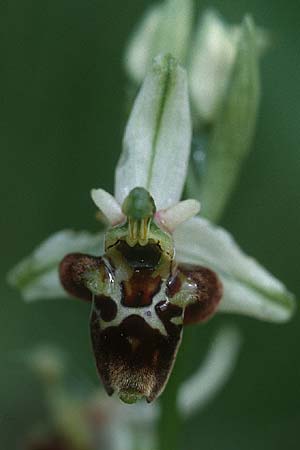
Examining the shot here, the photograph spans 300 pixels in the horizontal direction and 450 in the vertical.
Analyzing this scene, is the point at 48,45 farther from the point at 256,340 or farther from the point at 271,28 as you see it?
the point at 256,340

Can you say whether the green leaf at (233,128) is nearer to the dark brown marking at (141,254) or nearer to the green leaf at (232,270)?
the green leaf at (232,270)

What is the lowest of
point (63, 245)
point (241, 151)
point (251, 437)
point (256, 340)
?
point (251, 437)

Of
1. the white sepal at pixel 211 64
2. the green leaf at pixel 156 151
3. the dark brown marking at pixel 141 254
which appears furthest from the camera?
the white sepal at pixel 211 64

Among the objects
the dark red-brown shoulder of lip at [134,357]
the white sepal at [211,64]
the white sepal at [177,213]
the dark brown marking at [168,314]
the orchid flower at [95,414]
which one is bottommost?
the orchid flower at [95,414]

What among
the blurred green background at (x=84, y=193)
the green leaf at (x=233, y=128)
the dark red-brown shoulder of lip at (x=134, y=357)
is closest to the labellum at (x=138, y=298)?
the dark red-brown shoulder of lip at (x=134, y=357)

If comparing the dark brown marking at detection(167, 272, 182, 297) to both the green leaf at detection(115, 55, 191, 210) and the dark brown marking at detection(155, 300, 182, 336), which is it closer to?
the dark brown marking at detection(155, 300, 182, 336)

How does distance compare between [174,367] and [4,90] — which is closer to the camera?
[174,367]

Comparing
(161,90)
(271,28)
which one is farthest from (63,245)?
(271,28)
